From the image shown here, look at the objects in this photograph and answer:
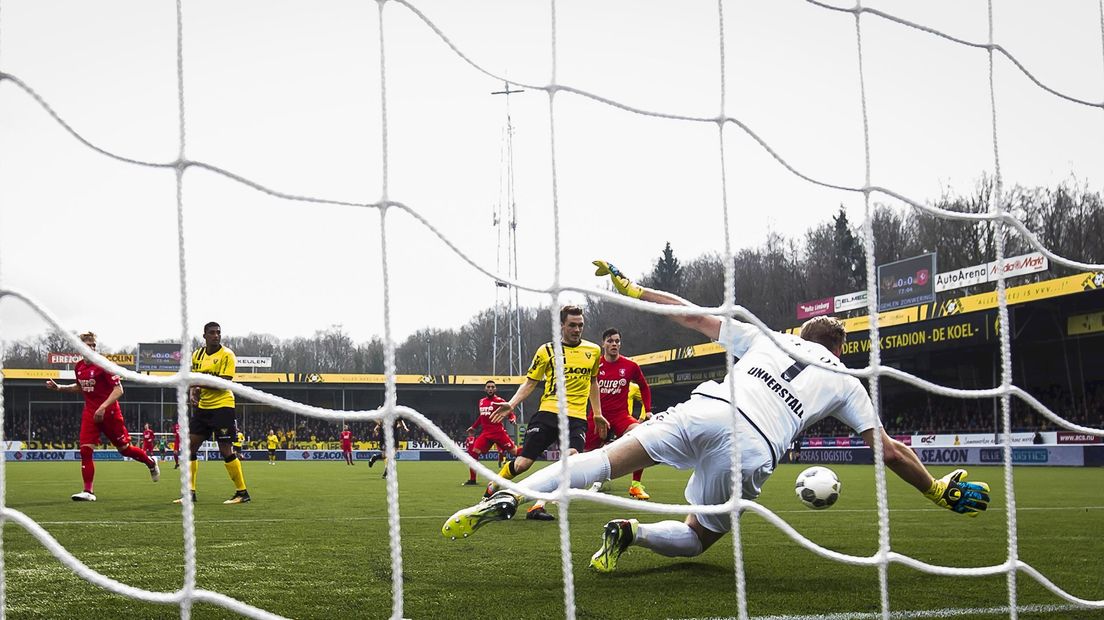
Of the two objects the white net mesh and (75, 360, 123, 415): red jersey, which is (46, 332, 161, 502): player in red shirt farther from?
the white net mesh

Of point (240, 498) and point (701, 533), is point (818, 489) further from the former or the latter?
point (240, 498)

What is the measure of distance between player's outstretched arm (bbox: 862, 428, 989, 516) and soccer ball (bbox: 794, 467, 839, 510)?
62 cm

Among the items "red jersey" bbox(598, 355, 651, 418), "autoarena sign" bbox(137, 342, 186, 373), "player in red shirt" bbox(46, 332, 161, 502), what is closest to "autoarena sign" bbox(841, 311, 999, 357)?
"red jersey" bbox(598, 355, 651, 418)

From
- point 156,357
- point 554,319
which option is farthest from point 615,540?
point 156,357

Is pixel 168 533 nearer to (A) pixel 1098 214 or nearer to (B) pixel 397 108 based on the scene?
(B) pixel 397 108

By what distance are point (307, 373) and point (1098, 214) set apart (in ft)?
111

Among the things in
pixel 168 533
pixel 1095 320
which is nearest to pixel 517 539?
pixel 168 533

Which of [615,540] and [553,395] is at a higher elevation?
[553,395]

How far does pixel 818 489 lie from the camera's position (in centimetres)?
511

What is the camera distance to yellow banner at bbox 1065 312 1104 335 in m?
24.8

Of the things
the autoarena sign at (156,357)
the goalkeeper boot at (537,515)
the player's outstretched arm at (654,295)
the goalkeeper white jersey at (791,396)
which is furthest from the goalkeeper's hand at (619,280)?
the autoarena sign at (156,357)

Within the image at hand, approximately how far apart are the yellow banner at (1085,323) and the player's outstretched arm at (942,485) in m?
23.3

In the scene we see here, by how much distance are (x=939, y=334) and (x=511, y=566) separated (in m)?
23.6

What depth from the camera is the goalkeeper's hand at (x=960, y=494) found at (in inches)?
174
